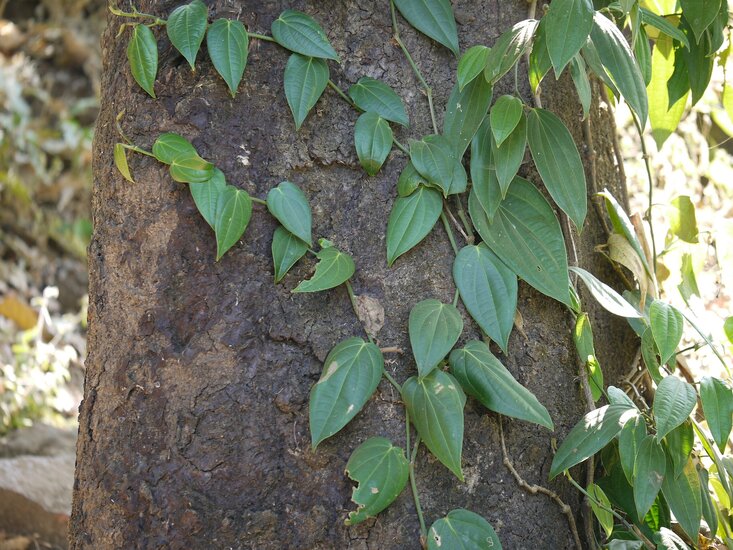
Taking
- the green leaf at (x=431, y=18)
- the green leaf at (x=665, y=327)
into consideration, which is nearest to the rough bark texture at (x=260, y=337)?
the green leaf at (x=431, y=18)

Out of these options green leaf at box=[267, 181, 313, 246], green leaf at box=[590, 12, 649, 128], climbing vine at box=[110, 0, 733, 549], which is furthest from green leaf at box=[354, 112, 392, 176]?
green leaf at box=[590, 12, 649, 128]

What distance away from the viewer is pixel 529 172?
A: 1.16m

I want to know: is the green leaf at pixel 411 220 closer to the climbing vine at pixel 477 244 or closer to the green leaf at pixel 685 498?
the climbing vine at pixel 477 244

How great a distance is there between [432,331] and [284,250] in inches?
9.0

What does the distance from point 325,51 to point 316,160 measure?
0.50ft

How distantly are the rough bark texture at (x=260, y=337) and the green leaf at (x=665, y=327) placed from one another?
4.9 inches

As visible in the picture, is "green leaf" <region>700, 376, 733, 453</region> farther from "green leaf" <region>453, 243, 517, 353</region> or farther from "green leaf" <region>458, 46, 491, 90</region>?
"green leaf" <region>458, 46, 491, 90</region>

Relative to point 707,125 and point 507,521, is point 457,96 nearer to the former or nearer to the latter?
point 507,521

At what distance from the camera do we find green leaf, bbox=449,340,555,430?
100 cm

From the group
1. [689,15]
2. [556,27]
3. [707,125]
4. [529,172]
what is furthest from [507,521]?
[707,125]

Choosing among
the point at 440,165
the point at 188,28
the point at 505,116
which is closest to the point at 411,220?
the point at 440,165

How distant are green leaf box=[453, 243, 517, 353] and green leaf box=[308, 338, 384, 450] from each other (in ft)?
0.50

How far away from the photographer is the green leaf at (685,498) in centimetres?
109

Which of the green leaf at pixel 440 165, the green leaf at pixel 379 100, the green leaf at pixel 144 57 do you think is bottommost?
the green leaf at pixel 440 165
